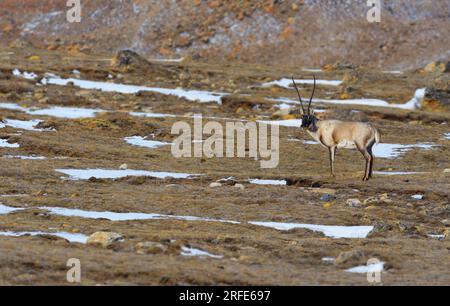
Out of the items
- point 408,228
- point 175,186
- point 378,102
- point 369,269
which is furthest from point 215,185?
point 378,102

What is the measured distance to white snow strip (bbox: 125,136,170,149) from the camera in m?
38.4

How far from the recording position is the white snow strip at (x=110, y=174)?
28.8m

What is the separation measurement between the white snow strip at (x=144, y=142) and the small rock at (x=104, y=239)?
2023 centimetres

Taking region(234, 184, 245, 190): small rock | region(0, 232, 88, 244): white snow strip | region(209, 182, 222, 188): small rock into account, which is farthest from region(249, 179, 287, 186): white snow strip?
region(0, 232, 88, 244): white snow strip

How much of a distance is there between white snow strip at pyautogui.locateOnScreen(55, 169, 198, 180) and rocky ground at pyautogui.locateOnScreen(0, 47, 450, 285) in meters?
0.53

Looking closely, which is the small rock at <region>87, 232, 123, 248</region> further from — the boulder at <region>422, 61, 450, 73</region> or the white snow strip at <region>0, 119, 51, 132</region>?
the boulder at <region>422, 61, 450, 73</region>

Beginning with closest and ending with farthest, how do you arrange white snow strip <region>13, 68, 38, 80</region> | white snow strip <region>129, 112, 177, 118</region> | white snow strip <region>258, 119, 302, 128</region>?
white snow strip <region>258, 119, 302, 128</region>, white snow strip <region>129, 112, 177, 118</region>, white snow strip <region>13, 68, 38, 80</region>

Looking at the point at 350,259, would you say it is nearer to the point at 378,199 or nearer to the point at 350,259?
the point at 350,259

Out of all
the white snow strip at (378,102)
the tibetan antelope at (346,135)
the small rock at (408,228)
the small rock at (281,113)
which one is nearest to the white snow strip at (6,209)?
the small rock at (408,228)

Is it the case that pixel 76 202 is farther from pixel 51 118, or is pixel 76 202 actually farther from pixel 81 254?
pixel 51 118

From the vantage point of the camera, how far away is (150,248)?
16891 millimetres

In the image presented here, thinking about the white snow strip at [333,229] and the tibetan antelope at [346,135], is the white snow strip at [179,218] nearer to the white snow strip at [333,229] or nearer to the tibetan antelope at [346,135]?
the white snow strip at [333,229]

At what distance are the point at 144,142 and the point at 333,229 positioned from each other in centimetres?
1864

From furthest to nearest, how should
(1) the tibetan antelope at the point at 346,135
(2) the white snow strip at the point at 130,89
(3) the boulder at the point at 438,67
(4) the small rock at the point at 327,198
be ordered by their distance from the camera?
(3) the boulder at the point at 438,67 → (2) the white snow strip at the point at 130,89 → (1) the tibetan antelope at the point at 346,135 → (4) the small rock at the point at 327,198
